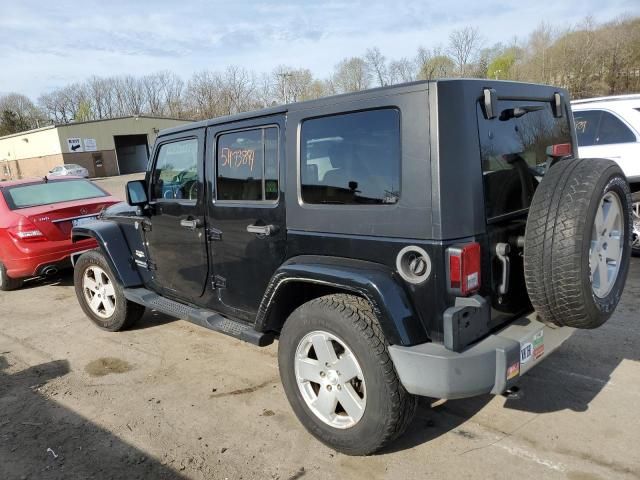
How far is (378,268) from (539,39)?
44388 mm

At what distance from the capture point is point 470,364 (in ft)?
7.52

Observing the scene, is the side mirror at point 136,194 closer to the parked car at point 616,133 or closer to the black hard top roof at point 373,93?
the black hard top roof at point 373,93

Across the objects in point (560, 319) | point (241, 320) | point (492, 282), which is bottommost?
point (241, 320)

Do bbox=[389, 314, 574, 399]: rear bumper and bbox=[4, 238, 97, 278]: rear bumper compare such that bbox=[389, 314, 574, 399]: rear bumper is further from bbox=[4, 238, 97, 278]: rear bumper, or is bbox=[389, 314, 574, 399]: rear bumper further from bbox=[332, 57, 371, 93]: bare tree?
bbox=[332, 57, 371, 93]: bare tree

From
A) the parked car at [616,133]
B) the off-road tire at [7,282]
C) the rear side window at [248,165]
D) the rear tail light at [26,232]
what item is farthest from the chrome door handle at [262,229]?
the parked car at [616,133]

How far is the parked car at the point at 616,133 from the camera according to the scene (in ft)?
20.2

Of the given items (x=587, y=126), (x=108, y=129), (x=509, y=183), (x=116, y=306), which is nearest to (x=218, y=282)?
(x=116, y=306)

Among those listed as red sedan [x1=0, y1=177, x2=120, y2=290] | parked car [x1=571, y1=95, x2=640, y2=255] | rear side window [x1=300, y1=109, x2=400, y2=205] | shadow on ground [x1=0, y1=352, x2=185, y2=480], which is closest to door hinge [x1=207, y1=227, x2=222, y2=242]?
rear side window [x1=300, y1=109, x2=400, y2=205]

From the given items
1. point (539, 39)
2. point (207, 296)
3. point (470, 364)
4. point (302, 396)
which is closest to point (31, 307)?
point (207, 296)

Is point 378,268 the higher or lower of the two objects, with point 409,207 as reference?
lower

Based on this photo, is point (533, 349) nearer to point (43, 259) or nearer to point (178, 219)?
point (178, 219)

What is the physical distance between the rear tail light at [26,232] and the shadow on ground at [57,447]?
2873 millimetres

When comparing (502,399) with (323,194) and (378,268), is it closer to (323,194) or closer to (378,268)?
(378,268)

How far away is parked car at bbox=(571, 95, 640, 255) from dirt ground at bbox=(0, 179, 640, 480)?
8.25ft
